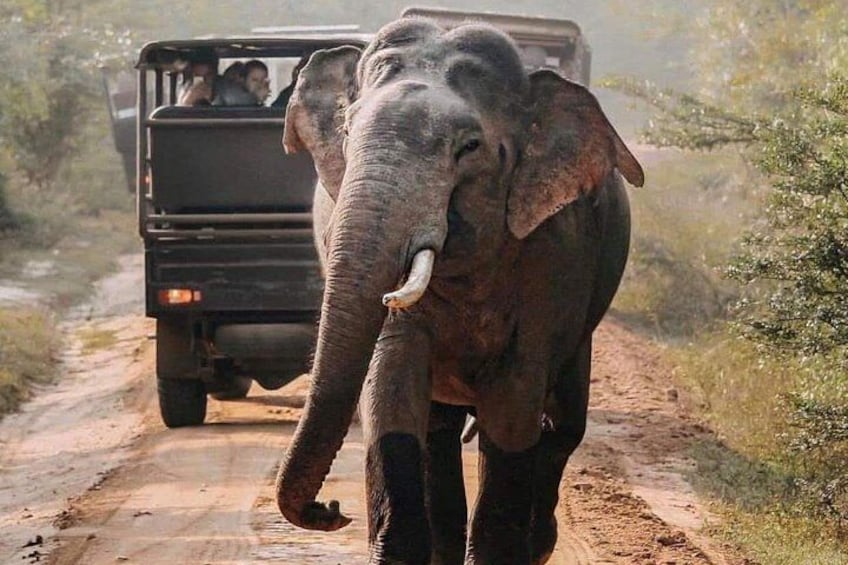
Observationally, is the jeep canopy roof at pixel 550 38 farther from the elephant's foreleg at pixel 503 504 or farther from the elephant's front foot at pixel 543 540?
the elephant's foreleg at pixel 503 504

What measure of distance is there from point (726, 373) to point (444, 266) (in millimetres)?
8794

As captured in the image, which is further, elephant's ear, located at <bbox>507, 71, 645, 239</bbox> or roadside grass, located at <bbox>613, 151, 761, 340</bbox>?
roadside grass, located at <bbox>613, 151, 761, 340</bbox>

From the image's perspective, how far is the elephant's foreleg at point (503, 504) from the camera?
7207 mm

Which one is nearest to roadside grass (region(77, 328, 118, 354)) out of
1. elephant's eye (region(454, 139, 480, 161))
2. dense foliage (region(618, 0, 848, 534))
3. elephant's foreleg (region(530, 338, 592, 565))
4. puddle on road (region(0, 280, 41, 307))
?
puddle on road (region(0, 280, 41, 307))

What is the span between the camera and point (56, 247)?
3153 centimetres

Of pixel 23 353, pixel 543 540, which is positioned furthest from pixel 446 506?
pixel 23 353

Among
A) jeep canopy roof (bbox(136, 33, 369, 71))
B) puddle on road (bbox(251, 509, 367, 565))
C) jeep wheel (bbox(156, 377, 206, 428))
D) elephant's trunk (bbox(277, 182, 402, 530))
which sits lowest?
jeep wheel (bbox(156, 377, 206, 428))

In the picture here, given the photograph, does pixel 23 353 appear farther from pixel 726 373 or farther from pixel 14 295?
pixel 726 373

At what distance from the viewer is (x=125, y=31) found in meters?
39.2

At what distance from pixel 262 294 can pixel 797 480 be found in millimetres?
5075

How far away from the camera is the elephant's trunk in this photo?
5.72 metres

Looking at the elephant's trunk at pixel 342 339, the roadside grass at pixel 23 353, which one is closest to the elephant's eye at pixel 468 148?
the elephant's trunk at pixel 342 339

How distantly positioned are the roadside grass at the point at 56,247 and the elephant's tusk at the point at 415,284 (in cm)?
1029

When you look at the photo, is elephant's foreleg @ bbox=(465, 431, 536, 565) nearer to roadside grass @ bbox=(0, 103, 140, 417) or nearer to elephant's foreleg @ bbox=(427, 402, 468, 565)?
elephant's foreleg @ bbox=(427, 402, 468, 565)
